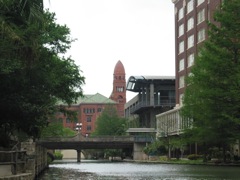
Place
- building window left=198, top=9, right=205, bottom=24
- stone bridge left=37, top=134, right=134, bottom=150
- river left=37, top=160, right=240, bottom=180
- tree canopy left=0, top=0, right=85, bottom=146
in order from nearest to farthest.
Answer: tree canopy left=0, top=0, right=85, bottom=146, river left=37, top=160, right=240, bottom=180, building window left=198, top=9, right=205, bottom=24, stone bridge left=37, top=134, right=134, bottom=150

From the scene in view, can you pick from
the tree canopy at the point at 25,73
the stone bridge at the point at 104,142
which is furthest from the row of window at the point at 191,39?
the tree canopy at the point at 25,73

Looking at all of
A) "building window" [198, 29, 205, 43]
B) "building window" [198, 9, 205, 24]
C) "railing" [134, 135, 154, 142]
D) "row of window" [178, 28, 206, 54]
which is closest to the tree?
"building window" [198, 29, 205, 43]

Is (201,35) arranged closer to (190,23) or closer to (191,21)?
(191,21)

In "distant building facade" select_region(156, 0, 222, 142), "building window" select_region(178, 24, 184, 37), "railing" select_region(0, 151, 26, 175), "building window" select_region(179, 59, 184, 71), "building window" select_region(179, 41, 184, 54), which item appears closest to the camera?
"railing" select_region(0, 151, 26, 175)

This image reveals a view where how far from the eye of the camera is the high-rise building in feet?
297

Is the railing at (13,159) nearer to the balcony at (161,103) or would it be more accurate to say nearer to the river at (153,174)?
the river at (153,174)

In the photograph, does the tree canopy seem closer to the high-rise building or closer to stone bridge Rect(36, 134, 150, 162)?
the high-rise building

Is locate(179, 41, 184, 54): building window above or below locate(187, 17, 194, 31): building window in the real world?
below

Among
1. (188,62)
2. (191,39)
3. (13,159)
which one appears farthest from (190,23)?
(13,159)

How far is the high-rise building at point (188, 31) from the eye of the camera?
90375 mm

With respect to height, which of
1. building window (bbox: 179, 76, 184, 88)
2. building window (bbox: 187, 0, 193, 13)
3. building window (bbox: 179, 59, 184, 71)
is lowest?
building window (bbox: 179, 76, 184, 88)

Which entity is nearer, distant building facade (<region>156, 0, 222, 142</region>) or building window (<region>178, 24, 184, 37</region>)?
distant building facade (<region>156, 0, 222, 142</region>)

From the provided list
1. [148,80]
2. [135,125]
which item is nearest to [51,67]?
[148,80]

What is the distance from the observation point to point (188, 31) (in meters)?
98.1
